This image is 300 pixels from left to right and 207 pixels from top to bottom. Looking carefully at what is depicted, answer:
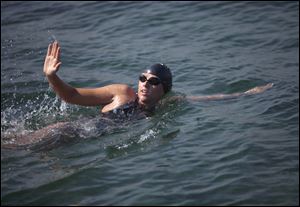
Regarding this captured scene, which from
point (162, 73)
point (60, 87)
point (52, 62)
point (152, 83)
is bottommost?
point (152, 83)

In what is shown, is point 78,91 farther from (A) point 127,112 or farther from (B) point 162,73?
(B) point 162,73

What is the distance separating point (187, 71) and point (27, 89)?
384cm

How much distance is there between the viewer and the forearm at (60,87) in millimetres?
8844

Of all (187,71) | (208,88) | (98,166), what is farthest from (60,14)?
(98,166)

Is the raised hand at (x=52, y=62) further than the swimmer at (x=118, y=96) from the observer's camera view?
No

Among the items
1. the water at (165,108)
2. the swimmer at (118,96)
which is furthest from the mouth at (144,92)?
the water at (165,108)

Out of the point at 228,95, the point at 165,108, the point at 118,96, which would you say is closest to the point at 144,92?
the point at 118,96

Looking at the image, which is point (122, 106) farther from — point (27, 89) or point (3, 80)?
point (3, 80)

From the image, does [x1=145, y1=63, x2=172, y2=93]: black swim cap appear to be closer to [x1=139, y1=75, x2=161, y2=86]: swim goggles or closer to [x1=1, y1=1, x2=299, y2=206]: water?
[x1=139, y1=75, x2=161, y2=86]: swim goggles

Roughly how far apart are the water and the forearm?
0.84m

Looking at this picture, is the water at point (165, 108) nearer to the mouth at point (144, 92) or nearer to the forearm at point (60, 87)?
the mouth at point (144, 92)

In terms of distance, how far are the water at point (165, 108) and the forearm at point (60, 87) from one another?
2.76ft

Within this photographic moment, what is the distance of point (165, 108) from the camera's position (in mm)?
10836

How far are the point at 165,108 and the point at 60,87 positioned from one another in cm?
260
